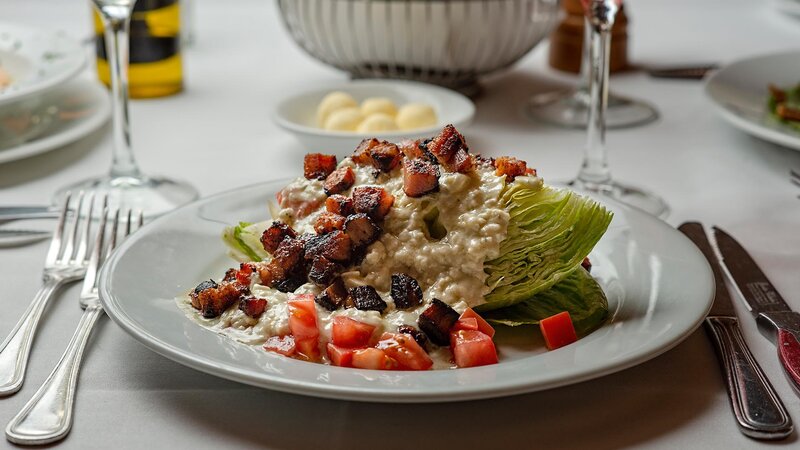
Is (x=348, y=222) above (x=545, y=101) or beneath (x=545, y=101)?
above

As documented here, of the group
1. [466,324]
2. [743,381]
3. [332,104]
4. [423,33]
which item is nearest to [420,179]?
[466,324]

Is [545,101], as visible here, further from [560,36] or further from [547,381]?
[547,381]

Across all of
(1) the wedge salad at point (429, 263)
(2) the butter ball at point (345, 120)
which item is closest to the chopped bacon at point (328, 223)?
(1) the wedge salad at point (429, 263)

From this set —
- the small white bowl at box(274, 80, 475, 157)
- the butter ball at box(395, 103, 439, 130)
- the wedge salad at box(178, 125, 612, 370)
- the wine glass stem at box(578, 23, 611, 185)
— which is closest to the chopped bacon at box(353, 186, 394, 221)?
the wedge salad at box(178, 125, 612, 370)

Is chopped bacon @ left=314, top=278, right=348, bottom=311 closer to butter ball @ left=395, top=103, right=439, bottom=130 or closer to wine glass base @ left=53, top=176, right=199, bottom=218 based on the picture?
wine glass base @ left=53, top=176, right=199, bottom=218

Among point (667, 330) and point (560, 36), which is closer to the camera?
point (667, 330)

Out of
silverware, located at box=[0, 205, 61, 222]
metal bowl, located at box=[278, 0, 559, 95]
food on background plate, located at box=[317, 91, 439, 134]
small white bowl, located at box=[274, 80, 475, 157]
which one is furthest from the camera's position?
metal bowl, located at box=[278, 0, 559, 95]

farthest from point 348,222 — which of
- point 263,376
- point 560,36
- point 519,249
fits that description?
point 560,36
